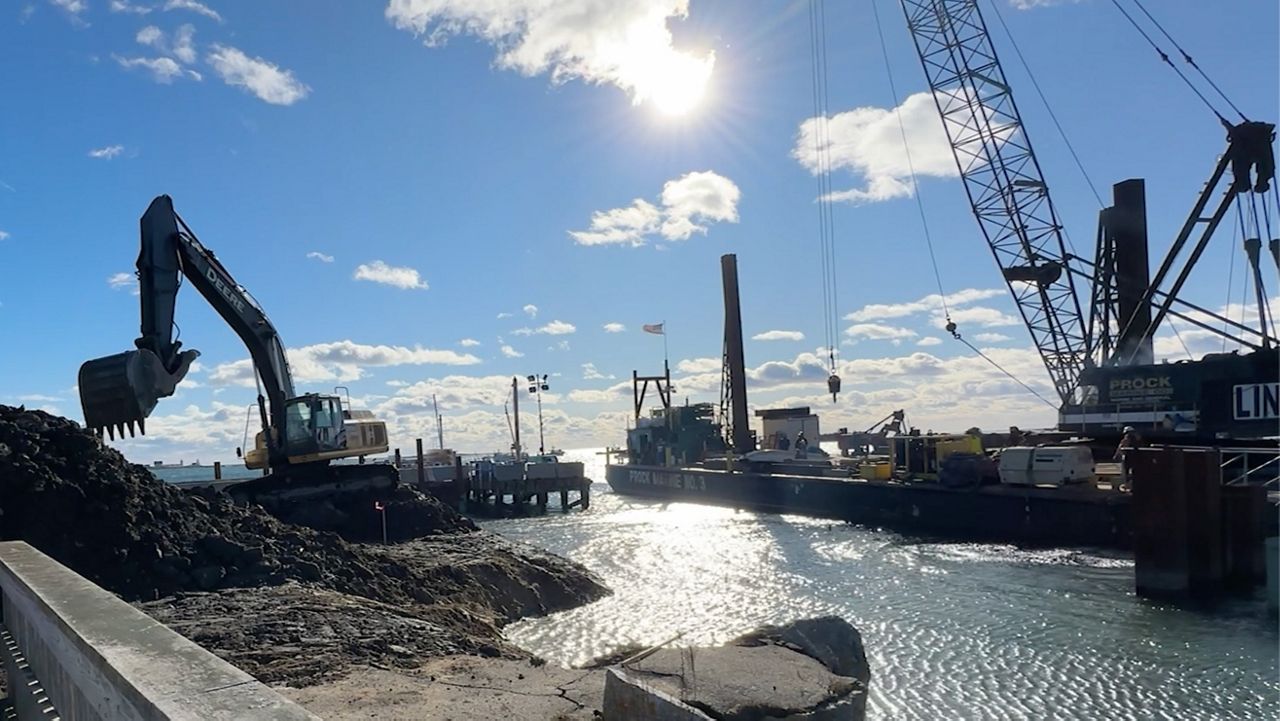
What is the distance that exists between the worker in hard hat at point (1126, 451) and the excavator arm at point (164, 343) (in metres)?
22.1

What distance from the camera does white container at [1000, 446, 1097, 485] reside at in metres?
25.2

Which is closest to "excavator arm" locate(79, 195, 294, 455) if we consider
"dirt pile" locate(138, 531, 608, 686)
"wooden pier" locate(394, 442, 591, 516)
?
"dirt pile" locate(138, 531, 608, 686)

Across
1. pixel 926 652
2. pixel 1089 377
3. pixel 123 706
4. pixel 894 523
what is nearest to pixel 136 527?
pixel 123 706

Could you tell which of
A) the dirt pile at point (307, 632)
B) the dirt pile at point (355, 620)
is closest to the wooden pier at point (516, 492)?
the dirt pile at point (355, 620)

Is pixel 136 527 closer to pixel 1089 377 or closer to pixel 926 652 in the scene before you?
pixel 926 652

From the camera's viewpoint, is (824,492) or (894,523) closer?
(894,523)

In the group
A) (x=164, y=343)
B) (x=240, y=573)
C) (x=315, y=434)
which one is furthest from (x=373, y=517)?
(x=240, y=573)

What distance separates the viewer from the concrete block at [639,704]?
5605 mm

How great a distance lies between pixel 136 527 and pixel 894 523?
2549 centimetres

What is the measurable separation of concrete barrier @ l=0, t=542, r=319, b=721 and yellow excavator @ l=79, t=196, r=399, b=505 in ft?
36.9

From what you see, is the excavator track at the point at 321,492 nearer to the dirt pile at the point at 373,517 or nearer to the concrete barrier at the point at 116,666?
the dirt pile at the point at 373,517

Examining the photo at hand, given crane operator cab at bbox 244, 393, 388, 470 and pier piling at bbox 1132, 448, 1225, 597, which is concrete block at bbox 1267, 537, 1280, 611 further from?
crane operator cab at bbox 244, 393, 388, 470

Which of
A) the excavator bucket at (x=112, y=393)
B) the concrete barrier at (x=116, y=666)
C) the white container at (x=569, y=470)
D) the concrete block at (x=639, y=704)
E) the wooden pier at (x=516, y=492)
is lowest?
the wooden pier at (x=516, y=492)

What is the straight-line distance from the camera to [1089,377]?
3212 centimetres
